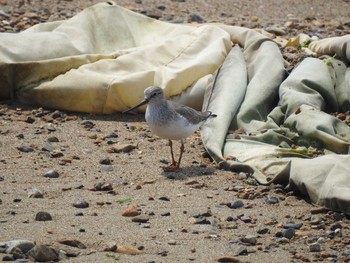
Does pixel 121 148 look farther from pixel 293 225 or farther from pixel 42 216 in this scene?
pixel 293 225

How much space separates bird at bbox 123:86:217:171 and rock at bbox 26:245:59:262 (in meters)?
2.43

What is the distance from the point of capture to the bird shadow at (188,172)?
7793 millimetres

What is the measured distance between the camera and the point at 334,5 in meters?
15.3

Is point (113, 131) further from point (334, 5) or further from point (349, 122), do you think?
point (334, 5)

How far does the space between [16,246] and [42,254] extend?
23cm

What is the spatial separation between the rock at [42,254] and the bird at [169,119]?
243cm

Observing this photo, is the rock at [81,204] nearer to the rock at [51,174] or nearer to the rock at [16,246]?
the rock at [51,174]

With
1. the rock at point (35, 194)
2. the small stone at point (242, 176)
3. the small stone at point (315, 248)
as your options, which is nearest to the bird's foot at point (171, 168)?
the small stone at point (242, 176)

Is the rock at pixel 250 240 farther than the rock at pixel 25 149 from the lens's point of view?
No

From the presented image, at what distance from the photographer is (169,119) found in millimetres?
8047

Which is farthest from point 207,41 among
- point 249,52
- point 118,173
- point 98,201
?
point 98,201

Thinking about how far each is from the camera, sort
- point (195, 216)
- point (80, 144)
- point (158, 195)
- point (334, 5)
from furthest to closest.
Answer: point (334, 5) < point (80, 144) < point (158, 195) < point (195, 216)

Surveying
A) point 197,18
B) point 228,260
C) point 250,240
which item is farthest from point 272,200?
point 197,18

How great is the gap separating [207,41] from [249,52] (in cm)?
61
